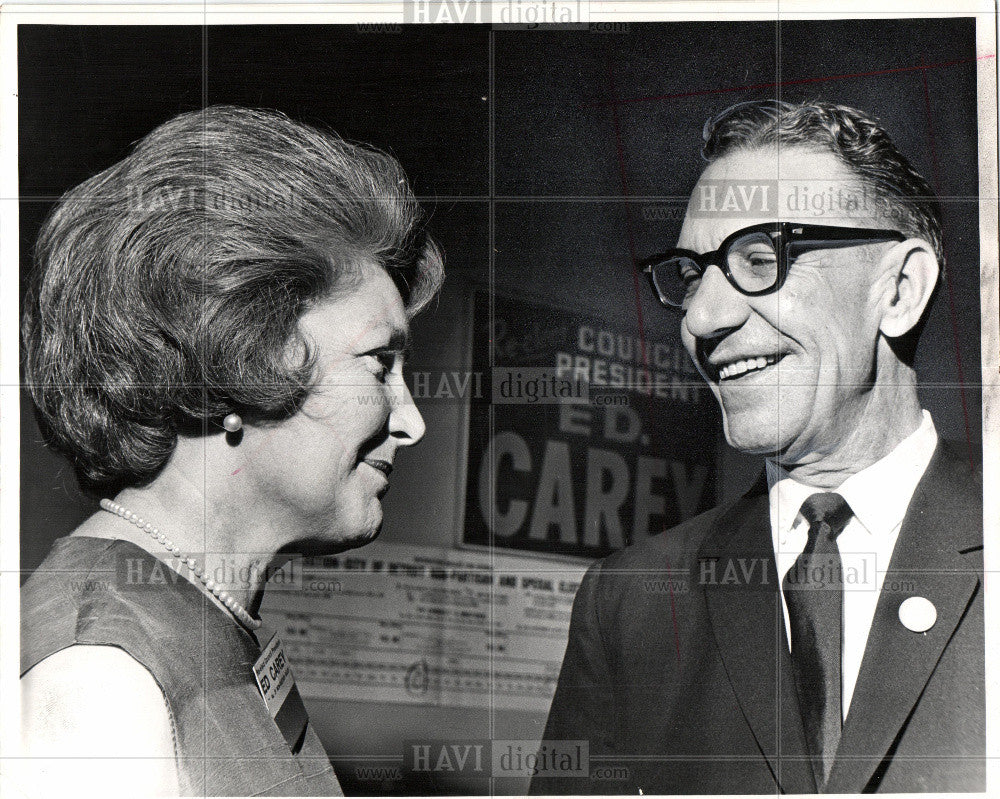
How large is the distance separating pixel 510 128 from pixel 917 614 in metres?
1.88

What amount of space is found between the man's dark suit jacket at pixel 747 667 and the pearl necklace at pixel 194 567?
0.96m

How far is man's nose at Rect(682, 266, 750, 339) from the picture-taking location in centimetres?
256

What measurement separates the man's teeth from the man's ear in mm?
341

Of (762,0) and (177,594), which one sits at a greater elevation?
(762,0)

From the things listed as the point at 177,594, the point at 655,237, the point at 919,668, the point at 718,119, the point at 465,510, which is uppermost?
the point at 718,119

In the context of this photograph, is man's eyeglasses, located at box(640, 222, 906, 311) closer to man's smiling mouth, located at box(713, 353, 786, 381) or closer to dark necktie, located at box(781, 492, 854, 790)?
man's smiling mouth, located at box(713, 353, 786, 381)

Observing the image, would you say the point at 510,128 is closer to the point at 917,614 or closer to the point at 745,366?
the point at 745,366

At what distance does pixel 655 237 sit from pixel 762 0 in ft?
2.68

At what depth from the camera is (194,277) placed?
8.04 feet

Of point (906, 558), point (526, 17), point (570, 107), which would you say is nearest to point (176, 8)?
point (526, 17)

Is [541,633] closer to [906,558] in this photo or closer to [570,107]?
[906,558]

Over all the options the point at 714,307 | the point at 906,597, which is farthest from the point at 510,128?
the point at 906,597

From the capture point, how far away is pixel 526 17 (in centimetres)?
272

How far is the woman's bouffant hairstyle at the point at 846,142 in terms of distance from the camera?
2.62 m
